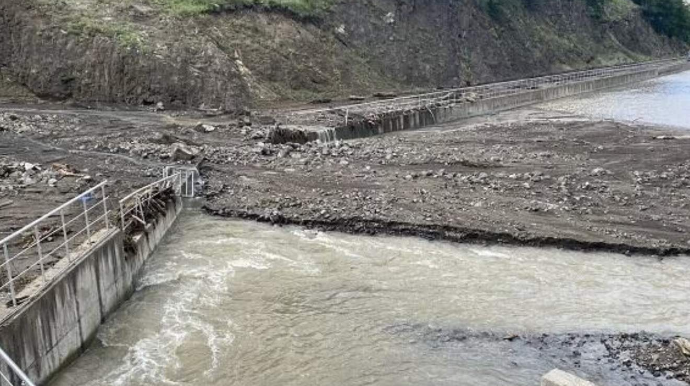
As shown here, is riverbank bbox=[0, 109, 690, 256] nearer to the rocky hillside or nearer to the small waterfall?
the small waterfall

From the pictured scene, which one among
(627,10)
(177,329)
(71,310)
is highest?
(627,10)

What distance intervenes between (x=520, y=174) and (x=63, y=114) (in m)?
21.5

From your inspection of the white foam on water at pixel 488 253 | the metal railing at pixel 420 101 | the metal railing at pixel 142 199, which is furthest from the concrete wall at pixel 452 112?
the white foam on water at pixel 488 253

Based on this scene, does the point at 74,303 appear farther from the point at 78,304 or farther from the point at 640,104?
the point at 640,104

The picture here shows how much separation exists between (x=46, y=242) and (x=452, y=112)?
32.7 metres

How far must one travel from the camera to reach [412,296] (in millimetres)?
15109

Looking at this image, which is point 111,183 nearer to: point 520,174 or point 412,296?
point 412,296

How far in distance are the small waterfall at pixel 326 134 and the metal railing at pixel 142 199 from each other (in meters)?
10.7

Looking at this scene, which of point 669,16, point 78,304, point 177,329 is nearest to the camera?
point 78,304

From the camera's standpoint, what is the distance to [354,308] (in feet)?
47.5

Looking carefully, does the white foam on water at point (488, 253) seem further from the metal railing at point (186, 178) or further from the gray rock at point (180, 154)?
the gray rock at point (180, 154)

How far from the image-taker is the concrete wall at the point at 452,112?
112ft

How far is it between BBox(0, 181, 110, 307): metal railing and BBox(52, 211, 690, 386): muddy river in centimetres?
184

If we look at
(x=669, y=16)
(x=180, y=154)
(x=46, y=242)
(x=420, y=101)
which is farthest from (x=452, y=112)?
(x=669, y=16)
